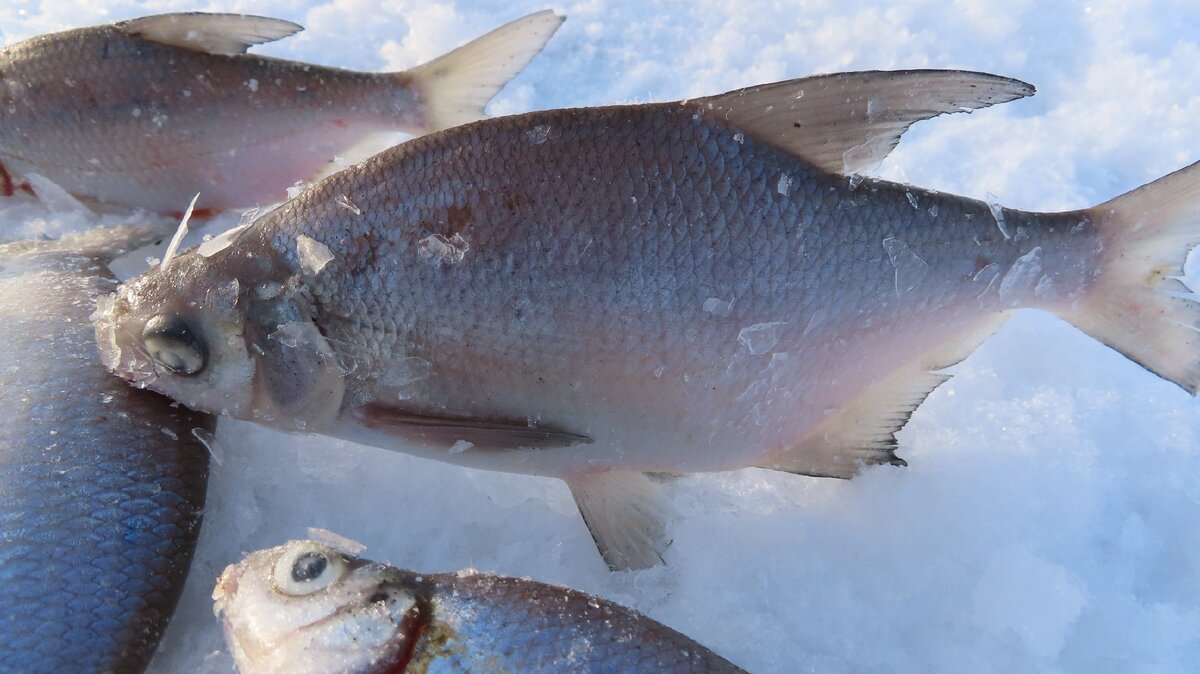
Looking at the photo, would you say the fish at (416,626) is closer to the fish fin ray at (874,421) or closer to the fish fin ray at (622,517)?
the fish fin ray at (622,517)

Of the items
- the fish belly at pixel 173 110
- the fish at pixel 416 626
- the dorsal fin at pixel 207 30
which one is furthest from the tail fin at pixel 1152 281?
the dorsal fin at pixel 207 30

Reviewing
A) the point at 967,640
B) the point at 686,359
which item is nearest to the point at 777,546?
the point at 967,640

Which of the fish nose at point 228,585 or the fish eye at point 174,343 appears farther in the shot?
the fish eye at point 174,343

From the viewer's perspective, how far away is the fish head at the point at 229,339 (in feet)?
4.56

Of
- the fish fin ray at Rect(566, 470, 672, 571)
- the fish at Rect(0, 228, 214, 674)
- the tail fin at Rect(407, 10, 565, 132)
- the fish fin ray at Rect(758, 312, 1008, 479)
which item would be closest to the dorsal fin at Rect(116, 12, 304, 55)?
the tail fin at Rect(407, 10, 565, 132)

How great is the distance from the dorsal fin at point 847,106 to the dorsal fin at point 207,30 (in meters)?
1.47

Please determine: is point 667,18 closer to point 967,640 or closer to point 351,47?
point 351,47

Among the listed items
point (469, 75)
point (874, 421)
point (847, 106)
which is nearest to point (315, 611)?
point (874, 421)

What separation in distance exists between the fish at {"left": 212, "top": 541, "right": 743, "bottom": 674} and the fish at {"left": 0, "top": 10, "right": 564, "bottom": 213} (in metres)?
1.47

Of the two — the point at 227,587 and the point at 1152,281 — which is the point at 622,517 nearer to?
the point at 227,587

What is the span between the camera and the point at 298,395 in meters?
1.44

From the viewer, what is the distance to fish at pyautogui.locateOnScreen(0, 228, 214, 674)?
1.32 meters

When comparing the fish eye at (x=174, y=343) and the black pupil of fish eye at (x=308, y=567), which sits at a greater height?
the fish eye at (x=174, y=343)

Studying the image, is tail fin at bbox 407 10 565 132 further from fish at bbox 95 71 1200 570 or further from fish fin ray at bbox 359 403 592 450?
fish fin ray at bbox 359 403 592 450
